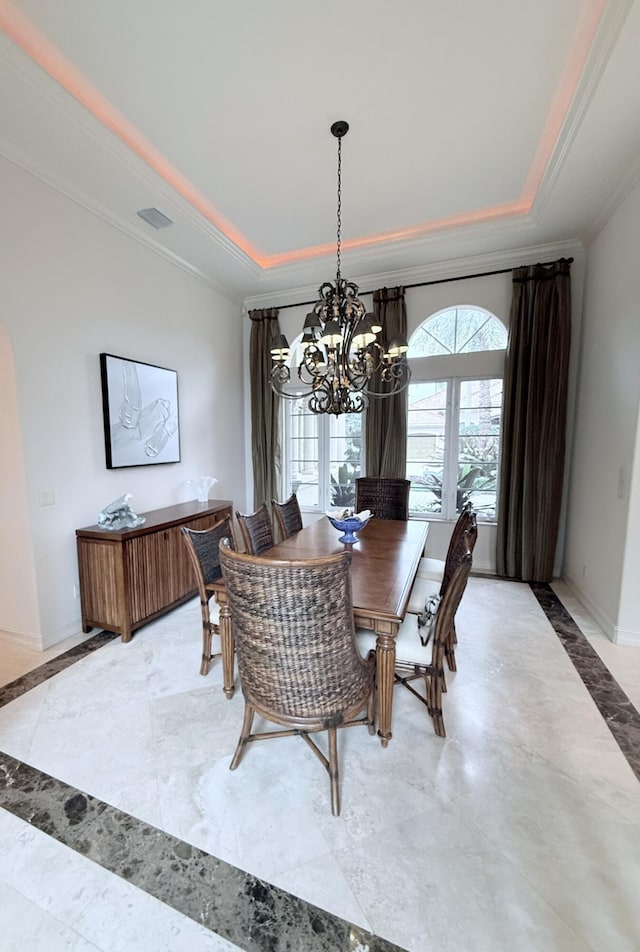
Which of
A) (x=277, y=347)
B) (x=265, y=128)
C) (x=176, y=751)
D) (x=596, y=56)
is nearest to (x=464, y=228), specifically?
(x=596, y=56)

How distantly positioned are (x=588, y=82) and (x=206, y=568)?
3477mm

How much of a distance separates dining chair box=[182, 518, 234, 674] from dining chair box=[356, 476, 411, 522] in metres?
1.74

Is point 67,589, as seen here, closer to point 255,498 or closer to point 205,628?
point 205,628

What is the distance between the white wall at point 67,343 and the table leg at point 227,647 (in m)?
1.57

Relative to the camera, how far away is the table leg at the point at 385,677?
169 cm

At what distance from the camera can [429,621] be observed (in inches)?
79.7

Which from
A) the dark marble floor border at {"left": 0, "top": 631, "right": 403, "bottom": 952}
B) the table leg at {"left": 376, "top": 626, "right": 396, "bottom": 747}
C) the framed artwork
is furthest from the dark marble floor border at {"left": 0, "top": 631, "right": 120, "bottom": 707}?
the table leg at {"left": 376, "top": 626, "right": 396, "bottom": 747}

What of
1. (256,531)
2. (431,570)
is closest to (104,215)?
(256,531)

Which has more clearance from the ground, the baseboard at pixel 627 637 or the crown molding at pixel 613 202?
the crown molding at pixel 613 202

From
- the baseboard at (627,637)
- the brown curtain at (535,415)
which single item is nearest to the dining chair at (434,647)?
the baseboard at (627,637)

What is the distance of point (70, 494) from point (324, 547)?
6.65 ft

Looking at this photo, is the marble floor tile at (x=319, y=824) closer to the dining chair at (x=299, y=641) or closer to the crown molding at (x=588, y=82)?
the dining chair at (x=299, y=641)

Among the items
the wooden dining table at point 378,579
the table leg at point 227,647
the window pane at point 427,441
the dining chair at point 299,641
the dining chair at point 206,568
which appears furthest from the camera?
the window pane at point 427,441

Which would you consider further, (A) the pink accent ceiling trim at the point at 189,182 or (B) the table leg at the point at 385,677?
(A) the pink accent ceiling trim at the point at 189,182
